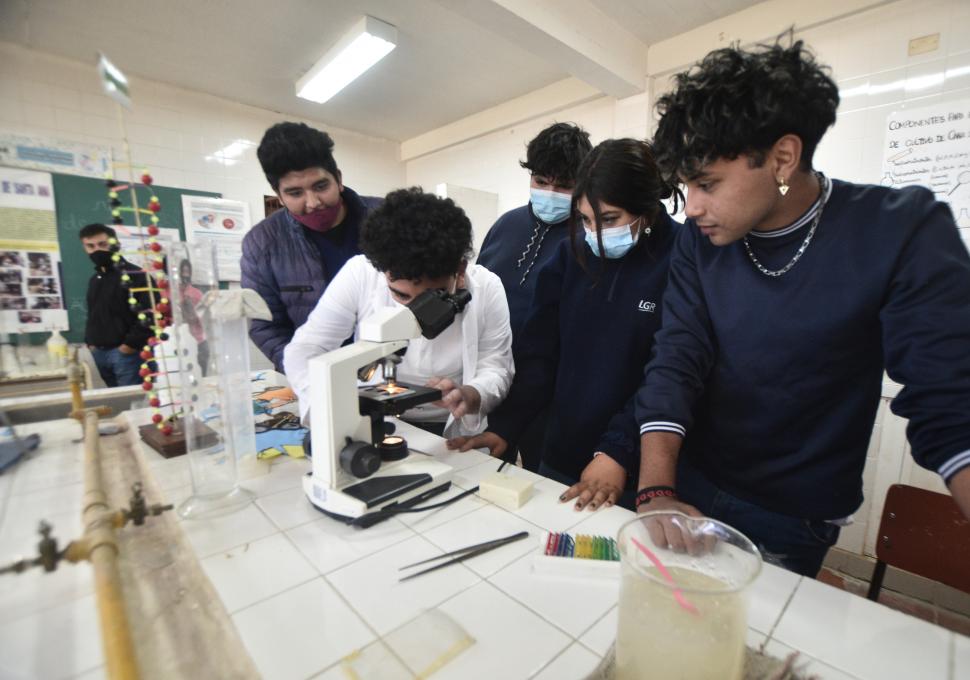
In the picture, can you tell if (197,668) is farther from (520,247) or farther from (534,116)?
(534,116)

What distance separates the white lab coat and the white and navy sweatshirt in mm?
577

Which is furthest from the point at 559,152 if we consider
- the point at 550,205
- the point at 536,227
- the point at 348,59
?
the point at 348,59

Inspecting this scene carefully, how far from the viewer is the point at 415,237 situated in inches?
52.3

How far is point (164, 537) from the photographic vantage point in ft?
2.84

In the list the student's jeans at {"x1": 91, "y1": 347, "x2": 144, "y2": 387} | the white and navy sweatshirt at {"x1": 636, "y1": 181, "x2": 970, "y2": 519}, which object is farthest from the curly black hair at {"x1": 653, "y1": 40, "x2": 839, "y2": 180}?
Result: the student's jeans at {"x1": 91, "y1": 347, "x2": 144, "y2": 387}

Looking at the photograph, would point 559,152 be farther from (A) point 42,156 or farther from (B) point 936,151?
(B) point 936,151

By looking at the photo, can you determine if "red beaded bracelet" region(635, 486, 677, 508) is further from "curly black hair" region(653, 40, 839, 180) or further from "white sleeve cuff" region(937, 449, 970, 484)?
"curly black hair" region(653, 40, 839, 180)

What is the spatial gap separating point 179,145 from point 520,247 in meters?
3.53

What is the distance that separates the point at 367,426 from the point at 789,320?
964 mm

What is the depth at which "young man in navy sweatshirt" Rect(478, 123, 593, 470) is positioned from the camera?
71.3 inches

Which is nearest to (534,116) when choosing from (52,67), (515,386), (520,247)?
(520,247)

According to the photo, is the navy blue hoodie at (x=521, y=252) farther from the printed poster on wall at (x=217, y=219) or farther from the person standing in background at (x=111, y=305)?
the printed poster on wall at (x=217, y=219)

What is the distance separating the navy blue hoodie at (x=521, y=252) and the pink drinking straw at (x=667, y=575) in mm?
1361

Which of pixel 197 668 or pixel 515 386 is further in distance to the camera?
pixel 515 386
